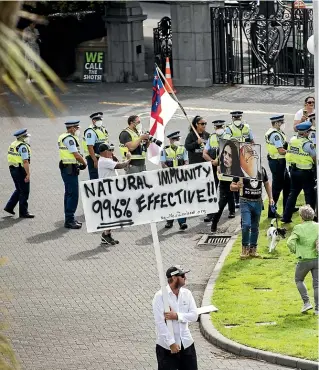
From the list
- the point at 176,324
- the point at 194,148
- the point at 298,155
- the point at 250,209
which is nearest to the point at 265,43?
the point at 194,148

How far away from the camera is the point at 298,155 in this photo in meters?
17.0

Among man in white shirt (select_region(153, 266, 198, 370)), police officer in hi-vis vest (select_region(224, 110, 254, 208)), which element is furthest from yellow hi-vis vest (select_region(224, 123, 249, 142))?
man in white shirt (select_region(153, 266, 198, 370))

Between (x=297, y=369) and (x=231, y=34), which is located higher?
(x=231, y=34)

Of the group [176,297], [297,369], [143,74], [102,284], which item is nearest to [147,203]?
[176,297]

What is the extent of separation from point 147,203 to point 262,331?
288cm

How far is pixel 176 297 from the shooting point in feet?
33.6

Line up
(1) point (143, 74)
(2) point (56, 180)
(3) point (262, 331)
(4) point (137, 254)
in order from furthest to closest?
(1) point (143, 74) → (2) point (56, 180) → (4) point (137, 254) → (3) point (262, 331)

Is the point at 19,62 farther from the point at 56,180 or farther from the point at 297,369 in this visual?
the point at 56,180

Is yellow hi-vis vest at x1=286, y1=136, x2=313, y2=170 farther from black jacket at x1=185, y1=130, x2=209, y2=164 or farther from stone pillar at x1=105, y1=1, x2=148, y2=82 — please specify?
stone pillar at x1=105, y1=1, x2=148, y2=82

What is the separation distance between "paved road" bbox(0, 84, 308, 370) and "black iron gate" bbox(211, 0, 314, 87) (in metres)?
9.28

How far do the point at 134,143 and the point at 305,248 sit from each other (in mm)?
5773

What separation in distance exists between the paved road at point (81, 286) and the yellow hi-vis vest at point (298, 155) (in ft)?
5.18

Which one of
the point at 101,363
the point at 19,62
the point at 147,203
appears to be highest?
the point at 19,62

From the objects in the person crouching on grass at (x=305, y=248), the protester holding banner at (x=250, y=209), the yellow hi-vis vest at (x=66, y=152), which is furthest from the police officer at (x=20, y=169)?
the person crouching on grass at (x=305, y=248)
